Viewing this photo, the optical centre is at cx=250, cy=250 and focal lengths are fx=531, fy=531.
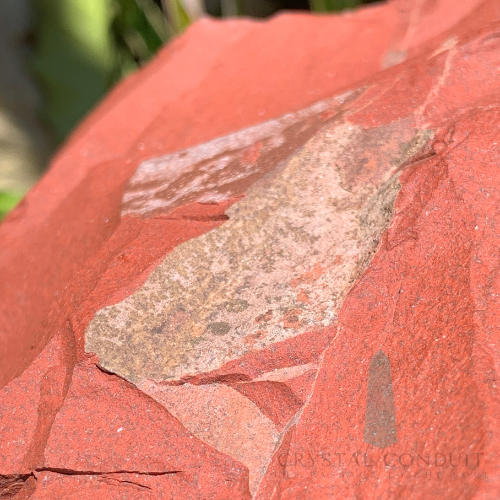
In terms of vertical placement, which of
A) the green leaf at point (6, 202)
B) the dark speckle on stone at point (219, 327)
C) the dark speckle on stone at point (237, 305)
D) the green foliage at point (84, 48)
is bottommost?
the green leaf at point (6, 202)

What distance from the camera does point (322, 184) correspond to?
1035 mm

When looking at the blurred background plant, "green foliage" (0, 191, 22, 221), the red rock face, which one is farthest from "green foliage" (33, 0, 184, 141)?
the red rock face

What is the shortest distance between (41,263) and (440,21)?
53.2 inches

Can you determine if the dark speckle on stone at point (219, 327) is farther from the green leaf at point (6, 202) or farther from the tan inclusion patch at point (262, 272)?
the green leaf at point (6, 202)

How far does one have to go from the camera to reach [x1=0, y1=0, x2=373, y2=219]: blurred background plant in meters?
2.63

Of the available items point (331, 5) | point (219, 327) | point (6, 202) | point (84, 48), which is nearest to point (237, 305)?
point (219, 327)

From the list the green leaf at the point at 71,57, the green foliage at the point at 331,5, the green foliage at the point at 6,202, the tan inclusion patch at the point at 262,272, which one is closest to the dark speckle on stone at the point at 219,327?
the tan inclusion patch at the point at 262,272

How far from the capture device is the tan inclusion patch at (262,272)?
95cm

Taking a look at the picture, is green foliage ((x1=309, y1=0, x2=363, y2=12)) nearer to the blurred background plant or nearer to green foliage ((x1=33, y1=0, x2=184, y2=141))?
the blurred background plant

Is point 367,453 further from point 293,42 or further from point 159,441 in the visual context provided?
point 293,42

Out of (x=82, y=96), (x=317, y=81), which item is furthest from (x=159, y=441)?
(x=82, y=96)

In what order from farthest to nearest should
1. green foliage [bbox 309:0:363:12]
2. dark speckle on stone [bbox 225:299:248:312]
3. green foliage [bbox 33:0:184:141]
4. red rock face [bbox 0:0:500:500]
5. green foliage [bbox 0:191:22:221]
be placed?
1. green foliage [bbox 33:0:184:141]
2. green foliage [bbox 309:0:363:12]
3. green foliage [bbox 0:191:22:221]
4. dark speckle on stone [bbox 225:299:248:312]
5. red rock face [bbox 0:0:500:500]

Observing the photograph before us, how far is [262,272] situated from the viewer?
980 millimetres

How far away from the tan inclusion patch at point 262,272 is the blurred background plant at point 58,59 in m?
1.76
